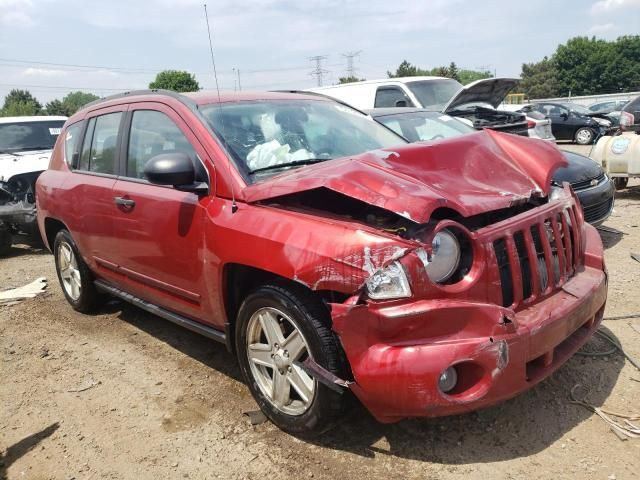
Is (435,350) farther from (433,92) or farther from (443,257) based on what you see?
(433,92)

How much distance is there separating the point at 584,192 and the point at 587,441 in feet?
11.4

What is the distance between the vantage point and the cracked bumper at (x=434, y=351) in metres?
2.23

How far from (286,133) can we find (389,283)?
4.95 ft

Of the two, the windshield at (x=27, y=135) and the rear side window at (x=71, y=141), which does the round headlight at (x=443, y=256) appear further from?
the windshield at (x=27, y=135)

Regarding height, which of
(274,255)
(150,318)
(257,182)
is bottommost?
(150,318)

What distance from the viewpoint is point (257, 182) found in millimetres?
2924

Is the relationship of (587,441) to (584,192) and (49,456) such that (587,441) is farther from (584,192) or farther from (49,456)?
(584,192)

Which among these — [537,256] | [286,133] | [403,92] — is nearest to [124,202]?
[286,133]

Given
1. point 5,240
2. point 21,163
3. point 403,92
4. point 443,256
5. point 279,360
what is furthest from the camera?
point 403,92

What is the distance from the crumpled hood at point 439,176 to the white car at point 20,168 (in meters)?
5.87

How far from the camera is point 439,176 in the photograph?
2623mm

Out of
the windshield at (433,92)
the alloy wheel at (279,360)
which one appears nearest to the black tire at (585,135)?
the windshield at (433,92)

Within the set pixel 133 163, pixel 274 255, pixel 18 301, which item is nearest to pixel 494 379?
pixel 274 255

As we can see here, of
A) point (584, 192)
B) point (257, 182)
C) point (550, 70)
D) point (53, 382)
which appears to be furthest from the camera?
point (550, 70)
